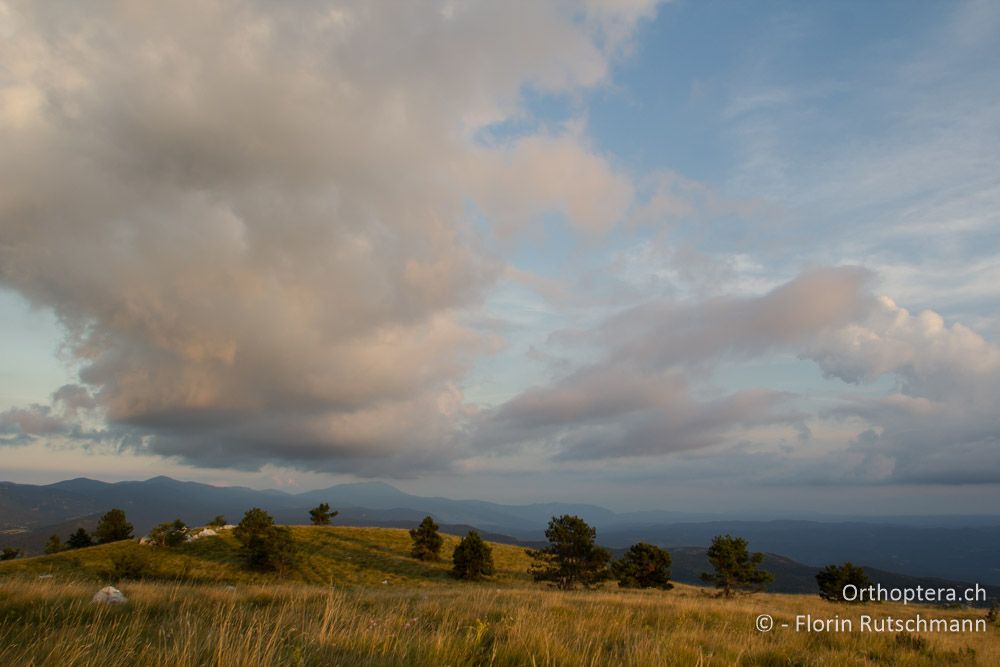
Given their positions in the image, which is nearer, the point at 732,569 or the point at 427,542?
the point at 732,569

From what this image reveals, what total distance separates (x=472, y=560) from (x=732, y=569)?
77.1 ft

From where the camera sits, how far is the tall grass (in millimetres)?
3820

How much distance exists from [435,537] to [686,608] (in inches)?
2003

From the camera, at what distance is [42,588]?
295 inches

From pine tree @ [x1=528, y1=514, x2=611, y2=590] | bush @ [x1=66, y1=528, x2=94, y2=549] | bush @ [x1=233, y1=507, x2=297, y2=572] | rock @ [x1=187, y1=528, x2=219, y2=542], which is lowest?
bush @ [x1=66, y1=528, x2=94, y2=549]

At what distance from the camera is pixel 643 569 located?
139ft

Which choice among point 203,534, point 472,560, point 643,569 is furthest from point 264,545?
point 643,569

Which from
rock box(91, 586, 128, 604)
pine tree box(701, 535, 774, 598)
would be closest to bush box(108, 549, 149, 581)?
rock box(91, 586, 128, 604)

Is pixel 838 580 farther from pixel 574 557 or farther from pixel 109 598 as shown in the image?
pixel 109 598

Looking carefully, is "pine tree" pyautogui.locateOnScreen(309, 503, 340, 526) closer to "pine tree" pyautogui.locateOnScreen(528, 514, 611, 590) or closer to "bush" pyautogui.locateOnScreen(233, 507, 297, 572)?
"bush" pyautogui.locateOnScreen(233, 507, 297, 572)

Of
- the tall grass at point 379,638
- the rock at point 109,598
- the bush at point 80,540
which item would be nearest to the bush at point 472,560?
the tall grass at point 379,638

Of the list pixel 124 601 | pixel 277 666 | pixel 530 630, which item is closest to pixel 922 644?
pixel 530 630

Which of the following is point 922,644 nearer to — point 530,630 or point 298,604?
point 530,630

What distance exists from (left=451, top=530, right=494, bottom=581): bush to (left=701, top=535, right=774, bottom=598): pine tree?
21365 millimetres
